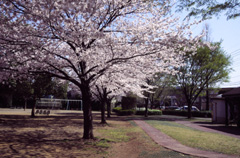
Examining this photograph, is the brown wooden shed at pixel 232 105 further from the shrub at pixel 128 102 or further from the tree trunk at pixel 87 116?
the shrub at pixel 128 102

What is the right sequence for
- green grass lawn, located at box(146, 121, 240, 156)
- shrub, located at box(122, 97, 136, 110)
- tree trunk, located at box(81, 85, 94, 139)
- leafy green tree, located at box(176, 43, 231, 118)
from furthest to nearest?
shrub, located at box(122, 97, 136, 110)
leafy green tree, located at box(176, 43, 231, 118)
tree trunk, located at box(81, 85, 94, 139)
green grass lawn, located at box(146, 121, 240, 156)

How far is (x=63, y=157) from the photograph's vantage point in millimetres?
6559

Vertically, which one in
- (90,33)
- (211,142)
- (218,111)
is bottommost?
(211,142)

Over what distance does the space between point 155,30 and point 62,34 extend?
348cm

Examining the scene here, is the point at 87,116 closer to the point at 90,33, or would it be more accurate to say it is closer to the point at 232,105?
the point at 90,33

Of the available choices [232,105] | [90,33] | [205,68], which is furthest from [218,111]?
[90,33]

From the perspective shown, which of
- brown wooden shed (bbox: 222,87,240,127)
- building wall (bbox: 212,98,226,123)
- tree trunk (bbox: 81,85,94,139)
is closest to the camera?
tree trunk (bbox: 81,85,94,139)

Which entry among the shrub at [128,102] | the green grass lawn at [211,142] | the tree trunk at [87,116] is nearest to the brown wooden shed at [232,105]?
the green grass lawn at [211,142]

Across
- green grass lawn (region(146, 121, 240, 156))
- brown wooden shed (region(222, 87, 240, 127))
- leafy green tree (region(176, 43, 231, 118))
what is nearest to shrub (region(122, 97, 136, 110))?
leafy green tree (region(176, 43, 231, 118))

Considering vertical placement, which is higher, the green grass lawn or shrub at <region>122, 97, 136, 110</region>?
shrub at <region>122, 97, 136, 110</region>

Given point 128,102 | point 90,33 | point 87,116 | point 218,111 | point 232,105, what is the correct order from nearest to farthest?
1. point 90,33
2. point 87,116
3. point 232,105
4. point 218,111
5. point 128,102

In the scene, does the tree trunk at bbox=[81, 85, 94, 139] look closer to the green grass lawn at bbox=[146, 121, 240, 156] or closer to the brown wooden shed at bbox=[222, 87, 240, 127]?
the green grass lawn at bbox=[146, 121, 240, 156]

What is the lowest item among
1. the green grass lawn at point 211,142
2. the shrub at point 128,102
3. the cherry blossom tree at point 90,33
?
the green grass lawn at point 211,142

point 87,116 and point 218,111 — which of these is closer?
point 87,116
